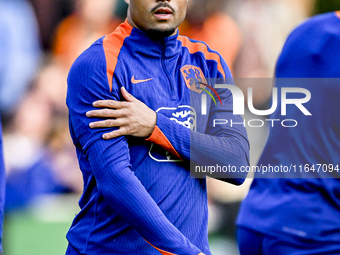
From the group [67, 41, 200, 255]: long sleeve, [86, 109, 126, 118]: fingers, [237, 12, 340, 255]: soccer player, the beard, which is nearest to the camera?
[237, 12, 340, 255]: soccer player

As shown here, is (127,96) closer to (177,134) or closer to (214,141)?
(177,134)

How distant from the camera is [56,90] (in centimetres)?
442

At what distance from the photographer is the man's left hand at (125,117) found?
67.7 inches

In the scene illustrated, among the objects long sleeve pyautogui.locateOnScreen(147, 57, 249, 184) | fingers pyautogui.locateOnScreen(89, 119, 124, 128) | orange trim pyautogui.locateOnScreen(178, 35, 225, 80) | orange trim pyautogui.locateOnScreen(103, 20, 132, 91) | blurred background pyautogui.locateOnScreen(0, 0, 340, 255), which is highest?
orange trim pyautogui.locateOnScreen(103, 20, 132, 91)

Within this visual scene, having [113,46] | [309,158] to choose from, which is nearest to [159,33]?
[113,46]

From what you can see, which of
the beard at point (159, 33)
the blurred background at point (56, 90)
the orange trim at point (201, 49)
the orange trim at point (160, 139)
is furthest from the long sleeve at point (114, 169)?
the blurred background at point (56, 90)

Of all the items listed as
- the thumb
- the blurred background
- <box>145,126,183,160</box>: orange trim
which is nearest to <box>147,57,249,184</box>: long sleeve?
<box>145,126,183,160</box>: orange trim

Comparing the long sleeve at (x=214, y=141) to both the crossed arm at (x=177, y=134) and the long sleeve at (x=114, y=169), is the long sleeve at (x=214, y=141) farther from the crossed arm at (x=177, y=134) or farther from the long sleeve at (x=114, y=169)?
the long sleeve at (x=114, y=169)

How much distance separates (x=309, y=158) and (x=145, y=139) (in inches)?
23.9

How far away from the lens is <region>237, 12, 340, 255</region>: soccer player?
4.79 feet

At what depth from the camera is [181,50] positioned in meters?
2.03

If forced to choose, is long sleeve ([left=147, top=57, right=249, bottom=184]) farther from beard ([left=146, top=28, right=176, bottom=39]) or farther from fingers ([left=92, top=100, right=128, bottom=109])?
beard ([left=146, top=28, right=176, bottom=39])

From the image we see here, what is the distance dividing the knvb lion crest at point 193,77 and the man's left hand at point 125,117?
27cm

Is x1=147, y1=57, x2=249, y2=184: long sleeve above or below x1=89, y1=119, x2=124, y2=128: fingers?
below
